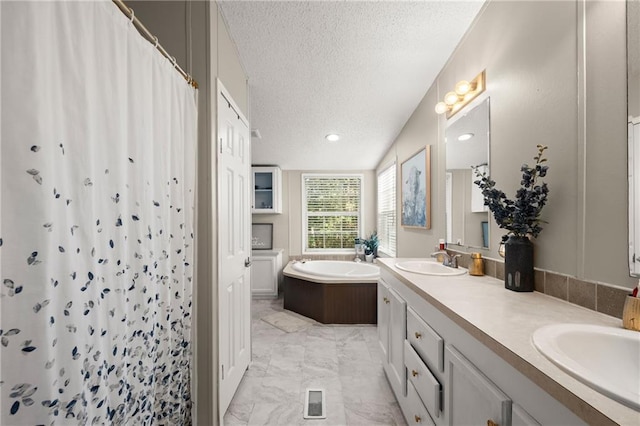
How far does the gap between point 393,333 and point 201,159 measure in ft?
5.40

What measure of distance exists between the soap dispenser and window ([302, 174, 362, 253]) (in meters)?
3.35

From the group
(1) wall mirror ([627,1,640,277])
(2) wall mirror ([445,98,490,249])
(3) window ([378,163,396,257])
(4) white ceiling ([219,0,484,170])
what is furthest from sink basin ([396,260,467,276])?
(3) window ([378,163,396,257])

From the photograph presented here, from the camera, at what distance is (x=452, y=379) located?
40.6 inches

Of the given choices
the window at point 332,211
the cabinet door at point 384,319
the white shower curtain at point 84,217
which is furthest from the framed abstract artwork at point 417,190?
the white shower curtain at point 84,217

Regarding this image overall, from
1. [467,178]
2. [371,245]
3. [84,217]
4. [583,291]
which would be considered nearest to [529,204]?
[583,291]

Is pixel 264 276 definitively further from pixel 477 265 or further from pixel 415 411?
pixel 477 265

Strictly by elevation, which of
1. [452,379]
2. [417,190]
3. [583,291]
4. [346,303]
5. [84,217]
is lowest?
[346,303]

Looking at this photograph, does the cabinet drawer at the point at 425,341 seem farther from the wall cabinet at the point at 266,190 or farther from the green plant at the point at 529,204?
the wall cabinet at the point at 266,190

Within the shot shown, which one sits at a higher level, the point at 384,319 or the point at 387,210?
the point at 387,210

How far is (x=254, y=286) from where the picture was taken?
4.26 metres

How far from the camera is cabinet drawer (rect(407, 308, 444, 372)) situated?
114cm

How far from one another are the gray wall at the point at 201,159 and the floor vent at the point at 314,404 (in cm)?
60

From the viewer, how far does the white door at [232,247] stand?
5.55ft

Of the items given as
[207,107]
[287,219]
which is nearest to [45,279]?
[207,107]
